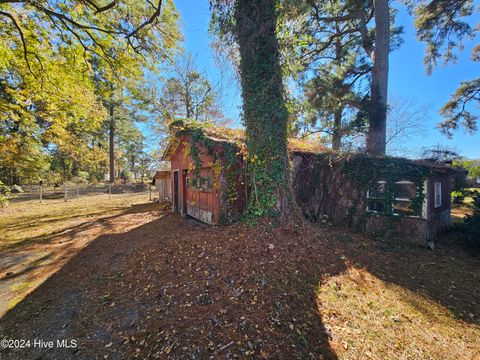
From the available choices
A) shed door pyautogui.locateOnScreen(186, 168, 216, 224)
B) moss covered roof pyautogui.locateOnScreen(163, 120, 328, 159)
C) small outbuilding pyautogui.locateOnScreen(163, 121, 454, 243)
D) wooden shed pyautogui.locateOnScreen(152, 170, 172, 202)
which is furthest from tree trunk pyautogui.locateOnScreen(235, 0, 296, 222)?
wooden shed pyautogui.locateOnScreen(152, 170, 172, 202)

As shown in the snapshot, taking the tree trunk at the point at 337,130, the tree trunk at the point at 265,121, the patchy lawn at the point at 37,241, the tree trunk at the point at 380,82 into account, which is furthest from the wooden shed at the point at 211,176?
the tree trunk at the point at 380,82

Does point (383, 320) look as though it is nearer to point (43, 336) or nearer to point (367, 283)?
point (367, 283)

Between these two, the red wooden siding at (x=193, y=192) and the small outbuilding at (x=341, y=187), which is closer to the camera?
the small outbuilding at (x=341, y=187)

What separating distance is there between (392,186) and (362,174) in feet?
3.19

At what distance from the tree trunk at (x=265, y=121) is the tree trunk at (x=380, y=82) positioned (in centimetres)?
600

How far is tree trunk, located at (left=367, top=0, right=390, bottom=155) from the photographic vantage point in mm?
A: 8828

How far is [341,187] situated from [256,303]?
20.6 ft

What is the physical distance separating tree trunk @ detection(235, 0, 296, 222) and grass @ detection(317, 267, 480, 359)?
2.22 m

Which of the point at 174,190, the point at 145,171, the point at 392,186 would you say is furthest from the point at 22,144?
the point at 145,171

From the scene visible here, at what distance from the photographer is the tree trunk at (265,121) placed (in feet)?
17.2

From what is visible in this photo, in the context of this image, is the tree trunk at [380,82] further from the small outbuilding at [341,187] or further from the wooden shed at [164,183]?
the wooden shed at [164,183]

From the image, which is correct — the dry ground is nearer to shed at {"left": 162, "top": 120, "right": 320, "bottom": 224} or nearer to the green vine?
shed at {"left": 162, "top": 120, "right": 320, "bottom": 224}

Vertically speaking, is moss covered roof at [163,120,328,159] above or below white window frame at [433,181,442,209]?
above

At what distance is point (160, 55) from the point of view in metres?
6.84
